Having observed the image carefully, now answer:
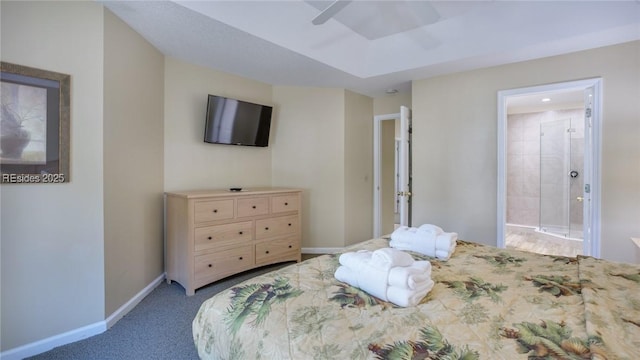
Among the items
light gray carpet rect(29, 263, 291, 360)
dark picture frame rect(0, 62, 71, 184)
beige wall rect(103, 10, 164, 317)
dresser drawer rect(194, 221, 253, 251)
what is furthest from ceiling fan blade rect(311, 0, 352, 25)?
light gray carpet rect(29, 263, 291, 360)

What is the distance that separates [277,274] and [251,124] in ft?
8.31

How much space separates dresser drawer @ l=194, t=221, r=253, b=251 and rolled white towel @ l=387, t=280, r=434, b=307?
207 centimetres

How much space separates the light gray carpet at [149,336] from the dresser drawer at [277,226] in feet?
2.75

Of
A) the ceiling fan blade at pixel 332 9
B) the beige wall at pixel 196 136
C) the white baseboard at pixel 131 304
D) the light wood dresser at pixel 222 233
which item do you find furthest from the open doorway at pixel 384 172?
the white baseboard at pixel 131 304

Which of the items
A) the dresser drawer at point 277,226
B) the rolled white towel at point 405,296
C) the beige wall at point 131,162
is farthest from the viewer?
the dresser drawer at point 277,226

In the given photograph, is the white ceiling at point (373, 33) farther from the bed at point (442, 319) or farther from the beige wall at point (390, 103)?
the bed at point (442, 319)

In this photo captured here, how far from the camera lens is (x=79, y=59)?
1.99 m

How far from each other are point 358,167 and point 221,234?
2.28 metres

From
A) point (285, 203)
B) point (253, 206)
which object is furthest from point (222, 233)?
point (285, 203)

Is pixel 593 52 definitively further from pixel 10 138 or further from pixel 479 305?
pixel 10 138

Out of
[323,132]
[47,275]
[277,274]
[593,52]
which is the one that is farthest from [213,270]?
[593,52]

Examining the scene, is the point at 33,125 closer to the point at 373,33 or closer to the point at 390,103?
the point at 373,33

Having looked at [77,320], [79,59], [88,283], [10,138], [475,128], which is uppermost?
[79,59]

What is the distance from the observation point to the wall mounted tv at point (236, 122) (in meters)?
3.28
